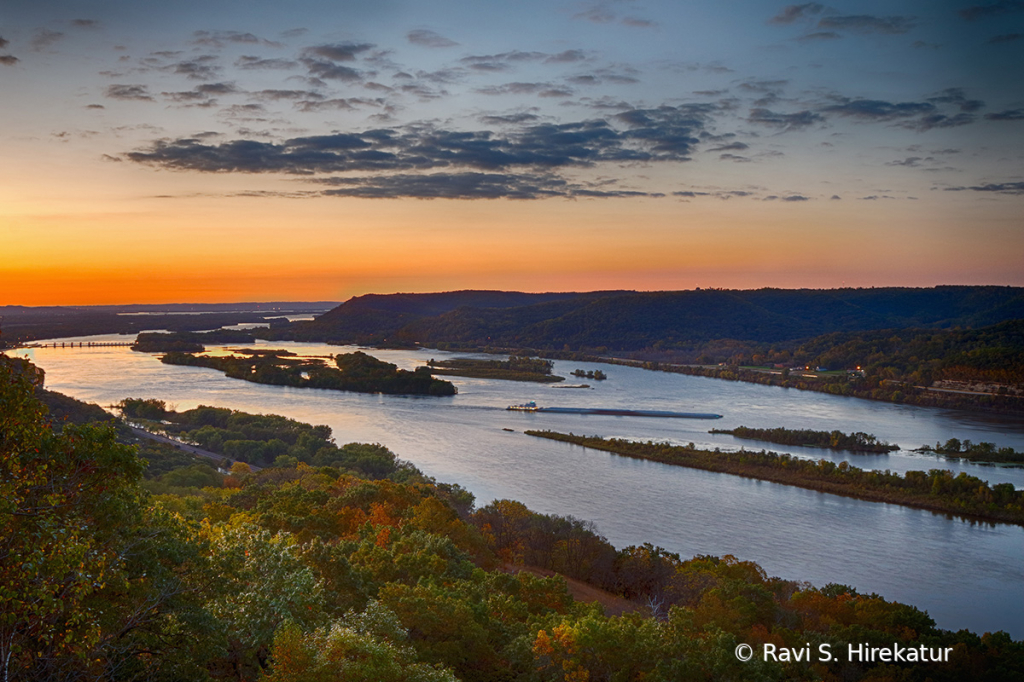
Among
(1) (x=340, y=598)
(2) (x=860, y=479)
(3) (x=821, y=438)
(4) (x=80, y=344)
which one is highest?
(1) (x=340, y=598)

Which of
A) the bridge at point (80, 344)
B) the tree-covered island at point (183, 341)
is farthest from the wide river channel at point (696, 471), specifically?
the bridge at point (80, 344)

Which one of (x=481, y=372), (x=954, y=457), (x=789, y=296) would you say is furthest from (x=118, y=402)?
(x=789, y=296)

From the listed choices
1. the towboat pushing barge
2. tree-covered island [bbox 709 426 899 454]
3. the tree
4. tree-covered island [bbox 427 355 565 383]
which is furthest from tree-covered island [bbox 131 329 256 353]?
the tree

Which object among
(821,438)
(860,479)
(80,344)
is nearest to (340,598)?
(860,479)

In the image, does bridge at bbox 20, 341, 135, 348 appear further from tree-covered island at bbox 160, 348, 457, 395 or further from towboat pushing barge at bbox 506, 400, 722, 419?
towboat pushing barge at bbox 506, 400, 722, 419

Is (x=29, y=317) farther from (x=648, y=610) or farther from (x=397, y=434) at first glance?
(x=648, y=610)

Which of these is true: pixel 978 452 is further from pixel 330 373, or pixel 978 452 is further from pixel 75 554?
pixel 330 373
